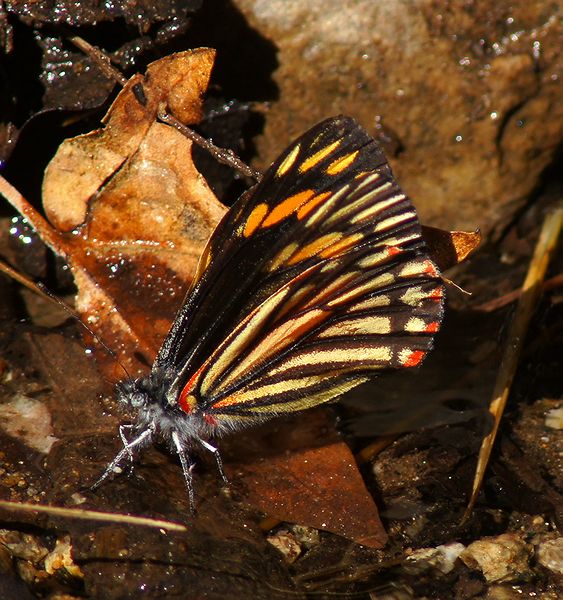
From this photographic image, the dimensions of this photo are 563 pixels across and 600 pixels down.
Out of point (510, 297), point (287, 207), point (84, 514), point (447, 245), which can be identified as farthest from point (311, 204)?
point (510, 297)

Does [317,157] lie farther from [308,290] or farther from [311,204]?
[308,290]

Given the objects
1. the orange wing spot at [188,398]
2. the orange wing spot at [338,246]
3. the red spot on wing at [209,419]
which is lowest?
the red spot on wing at [209,419]

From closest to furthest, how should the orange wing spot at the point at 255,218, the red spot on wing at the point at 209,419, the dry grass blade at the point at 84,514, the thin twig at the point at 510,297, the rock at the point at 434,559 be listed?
the dry grass blade at the point at 84,514 < the rock at the point at 434,559 < the orange wing spot at the point at 255,218 < the red spot on wing at the point at 209,419 < the thin twig at the point at 510,297

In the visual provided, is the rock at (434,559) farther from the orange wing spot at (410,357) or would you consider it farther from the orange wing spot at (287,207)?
the orange wing spot at (287,207)

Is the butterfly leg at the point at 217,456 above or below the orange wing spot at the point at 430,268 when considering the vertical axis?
below

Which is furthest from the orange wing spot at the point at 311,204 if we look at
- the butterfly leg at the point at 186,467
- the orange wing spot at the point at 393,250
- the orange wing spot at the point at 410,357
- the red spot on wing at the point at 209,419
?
the butterfly leg at the point at 186,467

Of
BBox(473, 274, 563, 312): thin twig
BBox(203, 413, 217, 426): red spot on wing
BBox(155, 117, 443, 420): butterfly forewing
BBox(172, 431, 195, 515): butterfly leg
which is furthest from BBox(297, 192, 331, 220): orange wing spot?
BBox(473, 274, 563, 312): thin twig
